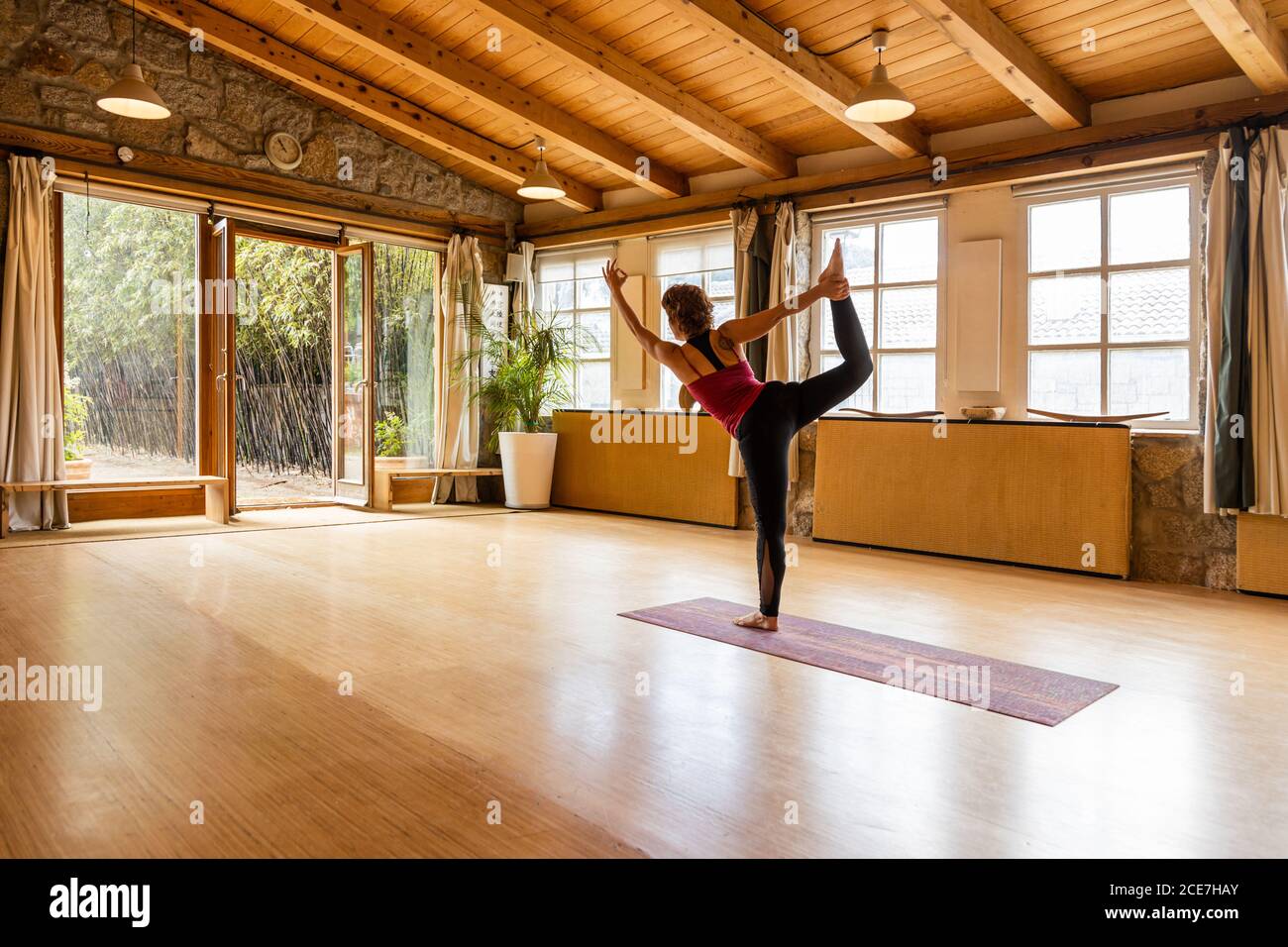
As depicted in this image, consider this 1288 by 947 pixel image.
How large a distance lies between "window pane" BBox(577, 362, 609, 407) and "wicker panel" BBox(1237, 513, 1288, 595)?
4.99 meters

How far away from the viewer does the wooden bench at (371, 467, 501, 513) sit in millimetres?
7746

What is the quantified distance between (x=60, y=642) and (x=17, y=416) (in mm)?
3590

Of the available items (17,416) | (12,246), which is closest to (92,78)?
(12,246)

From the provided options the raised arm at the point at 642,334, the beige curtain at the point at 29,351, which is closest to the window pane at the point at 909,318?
the raised arm at the point at 642,334

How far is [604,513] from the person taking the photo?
7.87 m

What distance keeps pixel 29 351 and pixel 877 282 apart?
19.2 feet

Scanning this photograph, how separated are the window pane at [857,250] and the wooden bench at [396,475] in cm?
366

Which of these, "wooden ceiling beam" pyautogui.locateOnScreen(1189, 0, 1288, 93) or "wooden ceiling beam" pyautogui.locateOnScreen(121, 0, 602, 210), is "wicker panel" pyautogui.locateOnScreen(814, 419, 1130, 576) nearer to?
"wooden ceiling beam" pyautogui.locateOnScreen(1189, 0, 1288, 93)

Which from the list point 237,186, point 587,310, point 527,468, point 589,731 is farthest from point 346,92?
point 589,731

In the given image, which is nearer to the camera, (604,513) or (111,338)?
(111,338)

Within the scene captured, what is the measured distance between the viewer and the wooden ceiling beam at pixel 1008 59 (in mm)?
4469

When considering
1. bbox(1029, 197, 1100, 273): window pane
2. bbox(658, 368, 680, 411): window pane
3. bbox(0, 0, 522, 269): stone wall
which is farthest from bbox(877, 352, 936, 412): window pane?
bbox(0, 0, 522, 269): stone wall

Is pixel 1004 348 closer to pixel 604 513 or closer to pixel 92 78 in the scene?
pixel 604 513
